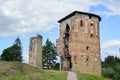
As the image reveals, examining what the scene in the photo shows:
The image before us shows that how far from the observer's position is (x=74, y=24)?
60.3 metres

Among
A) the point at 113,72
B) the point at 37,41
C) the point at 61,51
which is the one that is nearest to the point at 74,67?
the point at 61,51

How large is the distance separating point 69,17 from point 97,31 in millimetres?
6350

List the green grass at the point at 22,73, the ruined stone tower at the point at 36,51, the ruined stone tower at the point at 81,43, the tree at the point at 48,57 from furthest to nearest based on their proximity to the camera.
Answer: the tree at the point at 48,57 < the ruined stone tower at the point at 81,43 < the ruined stone tower at the point at 36,51 < the green grass at the point at 22,73

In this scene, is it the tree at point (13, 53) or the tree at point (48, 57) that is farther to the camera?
the tree at point (48, 57)

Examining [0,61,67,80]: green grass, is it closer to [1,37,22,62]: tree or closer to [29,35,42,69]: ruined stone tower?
[29,35,42,69]: ruined stone tower

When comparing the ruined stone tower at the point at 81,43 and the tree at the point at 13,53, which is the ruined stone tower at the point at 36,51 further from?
the tree at the point at 13,53

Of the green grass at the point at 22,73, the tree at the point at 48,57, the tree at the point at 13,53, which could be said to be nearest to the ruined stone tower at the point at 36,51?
the green grass at the point at 22,73

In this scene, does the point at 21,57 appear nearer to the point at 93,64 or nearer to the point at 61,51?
the point at 61,51

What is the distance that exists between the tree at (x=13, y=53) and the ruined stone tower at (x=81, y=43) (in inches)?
589

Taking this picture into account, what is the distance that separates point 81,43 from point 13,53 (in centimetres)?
2073

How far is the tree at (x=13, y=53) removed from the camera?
235 feet

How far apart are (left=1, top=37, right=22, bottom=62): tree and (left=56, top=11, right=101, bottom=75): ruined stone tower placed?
1497 centimetres

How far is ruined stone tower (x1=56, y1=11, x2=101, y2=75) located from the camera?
59.7 m

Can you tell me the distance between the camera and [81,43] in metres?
60.3
